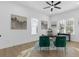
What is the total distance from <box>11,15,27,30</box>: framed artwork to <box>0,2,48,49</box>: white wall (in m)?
0.21

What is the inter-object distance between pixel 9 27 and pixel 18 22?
1113 millimetres

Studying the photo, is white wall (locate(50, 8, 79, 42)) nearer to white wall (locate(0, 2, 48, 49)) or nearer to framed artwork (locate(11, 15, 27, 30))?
white wall (locate(0, 2, 48, 49))

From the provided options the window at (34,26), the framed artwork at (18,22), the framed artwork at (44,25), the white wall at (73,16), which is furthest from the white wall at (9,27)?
the white wall at (73,16)

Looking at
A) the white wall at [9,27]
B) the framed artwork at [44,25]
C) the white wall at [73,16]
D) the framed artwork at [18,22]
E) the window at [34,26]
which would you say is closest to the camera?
the white wall at [9,27]

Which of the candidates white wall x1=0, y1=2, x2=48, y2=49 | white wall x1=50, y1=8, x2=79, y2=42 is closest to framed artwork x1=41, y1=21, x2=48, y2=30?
white wall x1=50, y1=8, x2=79, y2=42

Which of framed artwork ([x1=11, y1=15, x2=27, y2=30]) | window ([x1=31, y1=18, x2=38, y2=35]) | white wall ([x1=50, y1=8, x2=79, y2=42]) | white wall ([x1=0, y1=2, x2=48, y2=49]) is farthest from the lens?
white wall ([x1=50, y1=8, x2=79, y2=42])

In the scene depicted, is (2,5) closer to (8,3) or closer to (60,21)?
(8,3)

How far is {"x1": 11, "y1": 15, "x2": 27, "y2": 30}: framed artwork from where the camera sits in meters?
7.84

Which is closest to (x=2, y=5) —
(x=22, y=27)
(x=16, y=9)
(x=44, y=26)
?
(x=16, y=9)

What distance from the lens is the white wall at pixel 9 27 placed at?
6882 millimetres

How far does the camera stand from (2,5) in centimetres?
687

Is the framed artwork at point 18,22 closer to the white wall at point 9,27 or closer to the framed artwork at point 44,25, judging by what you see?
the white wall at point 9,27

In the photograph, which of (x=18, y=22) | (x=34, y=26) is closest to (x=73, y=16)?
(x=34, y=26)

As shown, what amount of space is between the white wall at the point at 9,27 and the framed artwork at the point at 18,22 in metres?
0.21
